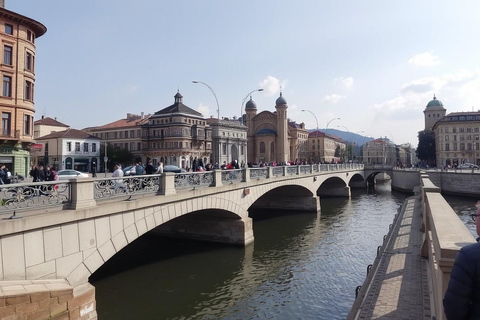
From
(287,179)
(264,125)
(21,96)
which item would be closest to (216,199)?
(287,179)

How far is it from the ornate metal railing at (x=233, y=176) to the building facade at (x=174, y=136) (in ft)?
183

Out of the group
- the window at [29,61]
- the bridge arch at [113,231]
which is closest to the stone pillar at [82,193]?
the bridge arch at [113,231]

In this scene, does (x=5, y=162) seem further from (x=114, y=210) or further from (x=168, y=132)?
(x=168, y=132)

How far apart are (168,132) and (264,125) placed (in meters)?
41.8

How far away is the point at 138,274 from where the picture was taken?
15.6m

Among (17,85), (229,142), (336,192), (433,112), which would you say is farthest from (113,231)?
(433,112)

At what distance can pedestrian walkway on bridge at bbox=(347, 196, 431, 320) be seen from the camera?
792 cm

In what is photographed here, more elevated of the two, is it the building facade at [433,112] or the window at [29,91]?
the building facade at [433,112]

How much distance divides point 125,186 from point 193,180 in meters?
4.87

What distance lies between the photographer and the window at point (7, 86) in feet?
98.0

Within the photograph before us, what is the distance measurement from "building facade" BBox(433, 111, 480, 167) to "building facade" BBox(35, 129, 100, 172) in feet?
284

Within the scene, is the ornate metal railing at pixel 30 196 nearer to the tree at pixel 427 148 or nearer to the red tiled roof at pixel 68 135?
the red tiled roof at pixel 68 135

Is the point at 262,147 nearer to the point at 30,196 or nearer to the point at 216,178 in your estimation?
the point at 216,178

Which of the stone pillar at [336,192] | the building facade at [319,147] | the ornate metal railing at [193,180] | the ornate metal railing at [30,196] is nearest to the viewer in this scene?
the ornate metal railing at [30,196]
